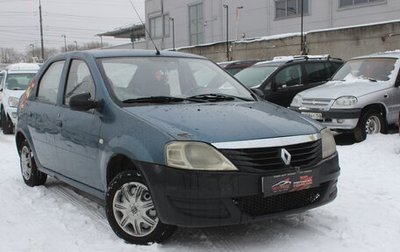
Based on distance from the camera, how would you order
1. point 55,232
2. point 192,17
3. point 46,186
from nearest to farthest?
1. point 55,232
2. point 46,186
3. point 192,17

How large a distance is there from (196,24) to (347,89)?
37299 millimetres

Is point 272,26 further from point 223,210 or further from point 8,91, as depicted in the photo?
point 223,210

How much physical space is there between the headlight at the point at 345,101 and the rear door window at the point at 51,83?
202 inches

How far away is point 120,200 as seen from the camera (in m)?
4.22

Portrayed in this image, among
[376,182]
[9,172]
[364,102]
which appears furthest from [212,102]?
[364,102]

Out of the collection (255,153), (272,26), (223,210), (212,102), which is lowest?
(223,210)

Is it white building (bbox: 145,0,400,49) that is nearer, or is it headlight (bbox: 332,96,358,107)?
headlight (bbox: 332,96,358,107)

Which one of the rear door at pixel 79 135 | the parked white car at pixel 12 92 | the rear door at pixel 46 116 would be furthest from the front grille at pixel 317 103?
the parked white car at pixel 12 92

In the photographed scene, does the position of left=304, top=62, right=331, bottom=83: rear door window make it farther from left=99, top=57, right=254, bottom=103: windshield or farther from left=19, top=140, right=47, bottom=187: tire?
left=19, top=140, right=47, bottom=187: tire

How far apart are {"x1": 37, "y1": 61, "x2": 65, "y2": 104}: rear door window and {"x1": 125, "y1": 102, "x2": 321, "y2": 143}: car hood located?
5.54ft

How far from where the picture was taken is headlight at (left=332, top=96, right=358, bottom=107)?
28.9ft

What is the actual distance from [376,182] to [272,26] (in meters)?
32.4

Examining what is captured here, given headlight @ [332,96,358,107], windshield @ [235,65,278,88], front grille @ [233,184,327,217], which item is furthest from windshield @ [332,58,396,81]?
front grille @ [233,184,327,217]

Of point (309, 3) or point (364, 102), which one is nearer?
point (364, 102)
